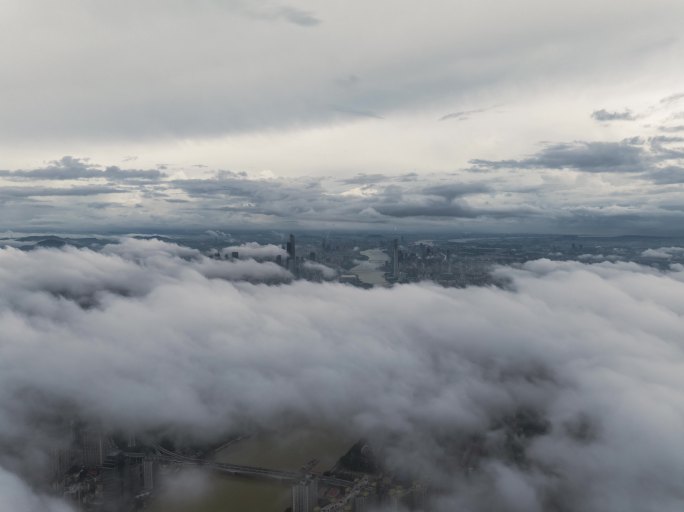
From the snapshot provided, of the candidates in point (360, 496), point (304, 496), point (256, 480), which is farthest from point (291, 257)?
point (360, 496)

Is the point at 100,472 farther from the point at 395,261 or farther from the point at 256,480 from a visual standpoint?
the point at 395,261

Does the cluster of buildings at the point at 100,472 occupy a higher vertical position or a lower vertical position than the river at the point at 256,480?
higher

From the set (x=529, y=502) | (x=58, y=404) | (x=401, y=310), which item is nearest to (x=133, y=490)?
(x=58, y=404)

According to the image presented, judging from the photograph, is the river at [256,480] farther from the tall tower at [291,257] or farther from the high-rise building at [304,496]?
the tall tower at [291,257]

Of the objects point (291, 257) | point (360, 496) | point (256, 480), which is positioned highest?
point (291, 257)

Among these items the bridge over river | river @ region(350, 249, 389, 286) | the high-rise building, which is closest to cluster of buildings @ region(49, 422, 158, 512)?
the bridge over river

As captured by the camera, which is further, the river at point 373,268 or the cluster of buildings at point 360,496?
the river at point 373,268

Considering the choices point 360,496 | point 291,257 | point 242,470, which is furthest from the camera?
point 291,257

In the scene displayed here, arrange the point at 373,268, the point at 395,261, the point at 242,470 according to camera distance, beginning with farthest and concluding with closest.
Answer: the point at 373,268 → the point at 395,261 → the point at 242,470

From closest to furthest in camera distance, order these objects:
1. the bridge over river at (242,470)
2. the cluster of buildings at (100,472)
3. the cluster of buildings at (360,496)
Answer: the cluster of buildings at (360,496)
the cluster of buildings at (100,472)
the bridge over river at (242,470)

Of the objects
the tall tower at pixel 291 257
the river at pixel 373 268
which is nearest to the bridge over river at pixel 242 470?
the river at pixel 373 268
